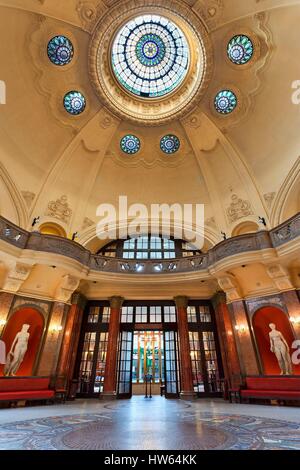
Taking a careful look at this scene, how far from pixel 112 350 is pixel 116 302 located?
2386 mm

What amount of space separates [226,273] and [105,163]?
9417 mm

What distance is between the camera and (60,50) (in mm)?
11047

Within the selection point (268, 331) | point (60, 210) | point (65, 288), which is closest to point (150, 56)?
point (60, 210)

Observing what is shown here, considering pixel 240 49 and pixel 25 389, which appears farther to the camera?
pixel 240 49

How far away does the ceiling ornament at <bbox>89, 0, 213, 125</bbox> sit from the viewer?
1062cm

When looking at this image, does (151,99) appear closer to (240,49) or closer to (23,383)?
(240,49)

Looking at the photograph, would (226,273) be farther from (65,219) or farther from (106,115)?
(106,115)

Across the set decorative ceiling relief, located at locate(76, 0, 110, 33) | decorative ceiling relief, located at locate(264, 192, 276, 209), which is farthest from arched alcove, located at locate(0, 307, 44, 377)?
decorative ceiling relief, located at locate(76, 0, 110, 33)

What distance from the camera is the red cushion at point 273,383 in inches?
358

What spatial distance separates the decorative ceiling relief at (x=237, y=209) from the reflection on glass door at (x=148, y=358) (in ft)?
31.9

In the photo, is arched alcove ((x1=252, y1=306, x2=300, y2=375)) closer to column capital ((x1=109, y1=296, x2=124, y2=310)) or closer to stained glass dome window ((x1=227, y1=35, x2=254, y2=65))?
column capital ((x1=109, y1=296, x2=124, y2=310))

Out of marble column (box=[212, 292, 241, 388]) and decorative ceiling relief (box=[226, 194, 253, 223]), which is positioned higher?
decorative ceiling relief (box=[226, 194, 253, 223])

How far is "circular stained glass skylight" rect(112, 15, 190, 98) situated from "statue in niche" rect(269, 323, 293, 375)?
13.2 metres
